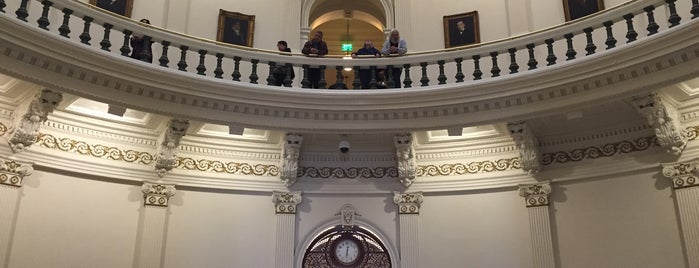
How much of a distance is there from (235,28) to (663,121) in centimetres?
854

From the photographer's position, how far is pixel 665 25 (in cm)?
1077

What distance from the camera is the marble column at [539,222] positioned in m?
9.98

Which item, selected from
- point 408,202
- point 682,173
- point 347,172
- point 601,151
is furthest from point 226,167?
point 682,173

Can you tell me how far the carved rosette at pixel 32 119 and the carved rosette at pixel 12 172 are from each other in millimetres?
229

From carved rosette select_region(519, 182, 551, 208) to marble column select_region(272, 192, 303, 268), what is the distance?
3.91 m

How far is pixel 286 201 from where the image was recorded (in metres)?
10.9

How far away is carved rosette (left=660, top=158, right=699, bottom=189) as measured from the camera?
897 centimetres

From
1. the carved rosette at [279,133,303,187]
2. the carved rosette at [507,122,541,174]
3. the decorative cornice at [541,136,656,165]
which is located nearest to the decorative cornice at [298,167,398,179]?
the carved rosette at [279,133,303,187]

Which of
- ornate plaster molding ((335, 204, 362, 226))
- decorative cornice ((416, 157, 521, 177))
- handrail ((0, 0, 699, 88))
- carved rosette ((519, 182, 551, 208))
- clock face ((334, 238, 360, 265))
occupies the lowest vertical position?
clock face ((334, 238, 360, 265))

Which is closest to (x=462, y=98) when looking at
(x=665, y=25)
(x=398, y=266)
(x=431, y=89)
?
(x=431, y=89)

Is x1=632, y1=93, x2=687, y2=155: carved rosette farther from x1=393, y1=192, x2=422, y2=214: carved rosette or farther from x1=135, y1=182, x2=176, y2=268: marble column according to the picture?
x1=135, y1=182, x2=176, y2=268: marble column

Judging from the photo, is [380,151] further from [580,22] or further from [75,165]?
[75,165]

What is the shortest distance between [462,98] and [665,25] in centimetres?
421

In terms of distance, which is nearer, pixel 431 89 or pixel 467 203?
pixel 431 89
